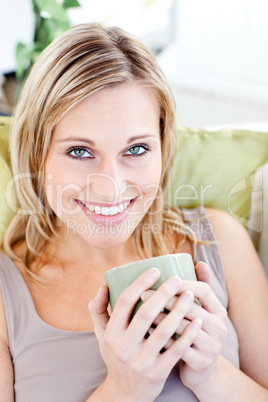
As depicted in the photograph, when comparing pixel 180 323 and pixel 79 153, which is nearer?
pixel 180 323

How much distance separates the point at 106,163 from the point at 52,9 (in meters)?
0.90

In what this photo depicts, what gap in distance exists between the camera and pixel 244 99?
206 cm

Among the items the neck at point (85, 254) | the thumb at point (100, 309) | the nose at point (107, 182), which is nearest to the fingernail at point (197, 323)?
the thumb at point (100, 309)

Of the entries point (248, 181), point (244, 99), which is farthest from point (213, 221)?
point (244, 99)

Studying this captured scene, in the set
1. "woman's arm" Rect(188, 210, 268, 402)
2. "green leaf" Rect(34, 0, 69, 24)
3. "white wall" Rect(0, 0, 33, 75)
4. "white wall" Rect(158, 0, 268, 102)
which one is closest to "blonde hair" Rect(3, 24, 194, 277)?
"woman's arm" Rect(188, 210, 268, 402)

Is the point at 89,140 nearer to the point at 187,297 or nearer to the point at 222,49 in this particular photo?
the point at 187,297

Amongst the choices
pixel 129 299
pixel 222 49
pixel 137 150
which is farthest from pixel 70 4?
pixel 129 299

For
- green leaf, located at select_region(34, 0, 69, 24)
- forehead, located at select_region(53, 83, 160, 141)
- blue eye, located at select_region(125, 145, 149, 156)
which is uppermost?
green leaf, located at select_region(34, 0, 69, 24)

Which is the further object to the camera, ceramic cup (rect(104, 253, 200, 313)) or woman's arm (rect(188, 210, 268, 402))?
woman's arm (rect(188, 210, 268, 402))

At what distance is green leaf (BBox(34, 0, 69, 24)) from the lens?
1.56m

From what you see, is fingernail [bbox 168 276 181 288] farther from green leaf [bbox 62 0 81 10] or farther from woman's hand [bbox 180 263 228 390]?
green leaf [bbox 62 0 81 10]

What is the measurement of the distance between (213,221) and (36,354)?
496mm

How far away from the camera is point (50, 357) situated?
90 centimetres

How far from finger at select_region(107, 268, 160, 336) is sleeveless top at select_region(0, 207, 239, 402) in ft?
0.67
